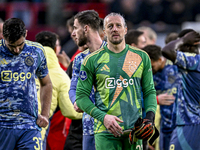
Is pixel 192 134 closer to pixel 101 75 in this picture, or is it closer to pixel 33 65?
pixel 101 75

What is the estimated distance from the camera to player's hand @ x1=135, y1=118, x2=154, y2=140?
13.9 ft

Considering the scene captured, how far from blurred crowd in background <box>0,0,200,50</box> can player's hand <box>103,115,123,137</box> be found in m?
10.2

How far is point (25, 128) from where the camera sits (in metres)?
4.77

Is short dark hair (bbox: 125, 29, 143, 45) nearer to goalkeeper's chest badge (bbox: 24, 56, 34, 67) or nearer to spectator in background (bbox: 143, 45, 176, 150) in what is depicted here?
spectator in background (bbox: 143, 45, 176, 150)

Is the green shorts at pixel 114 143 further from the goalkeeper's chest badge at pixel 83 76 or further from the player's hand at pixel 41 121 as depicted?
the player's hand at pixel 41 121

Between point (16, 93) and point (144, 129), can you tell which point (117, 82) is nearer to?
point (144, 129)

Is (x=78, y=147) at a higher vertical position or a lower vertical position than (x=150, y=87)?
lower

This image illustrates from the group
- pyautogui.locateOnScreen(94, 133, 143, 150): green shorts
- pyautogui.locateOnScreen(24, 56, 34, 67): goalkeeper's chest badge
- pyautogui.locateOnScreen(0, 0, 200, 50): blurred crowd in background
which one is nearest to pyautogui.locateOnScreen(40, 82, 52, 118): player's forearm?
pyautogui.locateOnScreen(24, 56, 34, 67): goalkeeper's chest badge

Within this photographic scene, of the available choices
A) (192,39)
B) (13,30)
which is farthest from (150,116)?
(192,39)

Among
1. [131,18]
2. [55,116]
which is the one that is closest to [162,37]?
[131,18]

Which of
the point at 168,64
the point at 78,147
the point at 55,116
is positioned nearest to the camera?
the point at 78,147

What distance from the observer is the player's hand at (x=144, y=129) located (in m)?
4.25

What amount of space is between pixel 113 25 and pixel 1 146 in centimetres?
205

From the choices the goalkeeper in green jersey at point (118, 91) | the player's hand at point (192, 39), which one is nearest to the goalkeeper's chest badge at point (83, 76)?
the goalkeeper in green jersey at point (118, 91)
